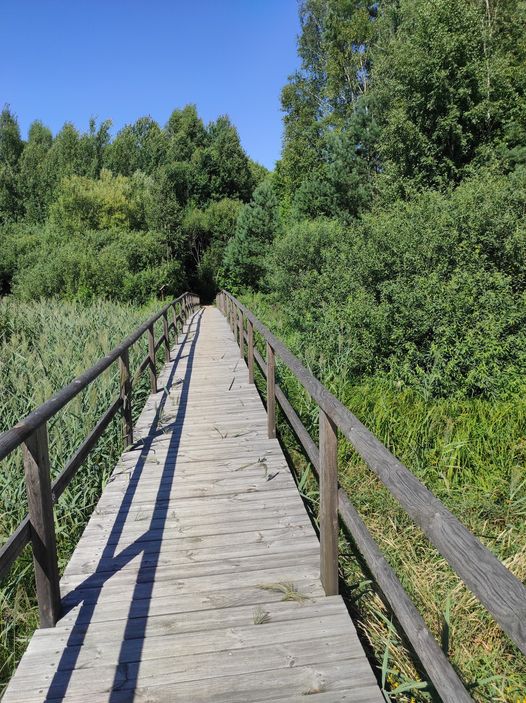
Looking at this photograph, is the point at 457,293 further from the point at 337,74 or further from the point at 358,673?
the point at 337,74

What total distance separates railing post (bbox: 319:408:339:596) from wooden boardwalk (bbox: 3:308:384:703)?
0.34ft

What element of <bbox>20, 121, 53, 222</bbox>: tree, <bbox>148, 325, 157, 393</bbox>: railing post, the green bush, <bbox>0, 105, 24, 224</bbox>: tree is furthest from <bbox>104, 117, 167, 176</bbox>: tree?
<bbox>148, 325, 157, 393</bbox>: railing post

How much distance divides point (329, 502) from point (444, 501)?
2.04 meters

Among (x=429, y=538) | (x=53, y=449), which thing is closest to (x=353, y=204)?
(x=53, y=449)

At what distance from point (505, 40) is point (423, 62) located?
501cm

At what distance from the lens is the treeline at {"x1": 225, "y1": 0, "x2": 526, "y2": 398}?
701cm

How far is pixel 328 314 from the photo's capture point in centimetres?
856

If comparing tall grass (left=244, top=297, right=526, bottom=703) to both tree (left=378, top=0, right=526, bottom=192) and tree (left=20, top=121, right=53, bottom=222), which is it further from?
tree (left=20, top=121, right=53, bottom=222)

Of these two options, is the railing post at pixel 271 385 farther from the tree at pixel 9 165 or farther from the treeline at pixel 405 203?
the tree at pixel 9 165

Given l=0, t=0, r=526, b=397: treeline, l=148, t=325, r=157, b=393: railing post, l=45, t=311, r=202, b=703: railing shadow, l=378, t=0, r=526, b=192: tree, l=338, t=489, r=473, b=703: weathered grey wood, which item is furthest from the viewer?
l=378, t=0, r=526, b=192: tree

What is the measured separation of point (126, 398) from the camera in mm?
4496

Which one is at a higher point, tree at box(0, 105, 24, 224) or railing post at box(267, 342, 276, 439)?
tree at box(0, 105, 24, 224)

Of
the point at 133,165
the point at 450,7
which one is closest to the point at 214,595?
the point at 450,7

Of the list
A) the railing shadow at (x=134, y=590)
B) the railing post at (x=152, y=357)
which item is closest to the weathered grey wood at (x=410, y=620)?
the railing shadow at (x=134, y=590)
